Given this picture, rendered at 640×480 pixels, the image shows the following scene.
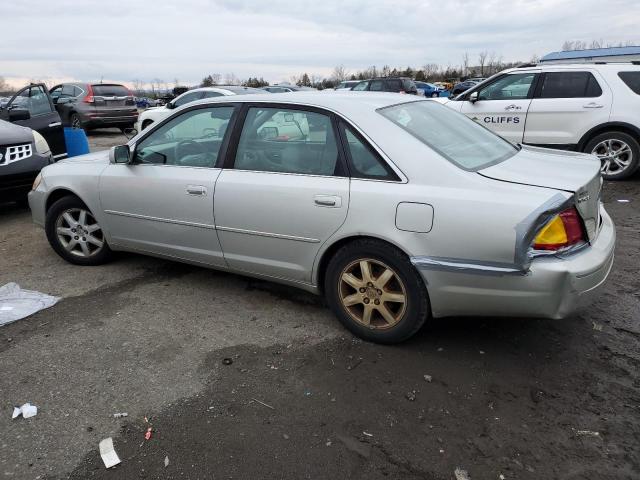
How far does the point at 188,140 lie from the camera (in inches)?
155

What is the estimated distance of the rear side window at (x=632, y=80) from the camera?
7223 mm

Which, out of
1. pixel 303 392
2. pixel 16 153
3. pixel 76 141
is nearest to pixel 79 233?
pixel 16 153

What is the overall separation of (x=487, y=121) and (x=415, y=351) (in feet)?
20.1

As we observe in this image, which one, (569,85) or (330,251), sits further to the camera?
(569,85)

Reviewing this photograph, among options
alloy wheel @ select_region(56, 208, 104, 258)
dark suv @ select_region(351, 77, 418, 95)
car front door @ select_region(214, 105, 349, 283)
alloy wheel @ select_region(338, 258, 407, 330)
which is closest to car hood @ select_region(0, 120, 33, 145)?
alloy wheel @ select_region(56, 208, 104, 258)

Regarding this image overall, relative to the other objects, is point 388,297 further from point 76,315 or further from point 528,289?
point 76,315

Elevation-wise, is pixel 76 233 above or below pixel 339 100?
below

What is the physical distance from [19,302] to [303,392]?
2.60 m

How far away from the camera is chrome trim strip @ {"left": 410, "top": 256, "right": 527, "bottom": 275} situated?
2.64m

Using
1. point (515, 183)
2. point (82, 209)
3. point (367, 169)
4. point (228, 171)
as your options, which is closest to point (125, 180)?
point (82, 209)

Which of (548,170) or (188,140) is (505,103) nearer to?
(548,170)

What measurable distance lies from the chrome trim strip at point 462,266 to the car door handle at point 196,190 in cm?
162

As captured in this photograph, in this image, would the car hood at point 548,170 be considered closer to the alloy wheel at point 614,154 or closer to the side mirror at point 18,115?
the alloy wheel at point 614,154

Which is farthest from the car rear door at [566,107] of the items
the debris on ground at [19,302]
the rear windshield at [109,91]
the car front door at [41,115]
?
the rear windshield at [109,91]
